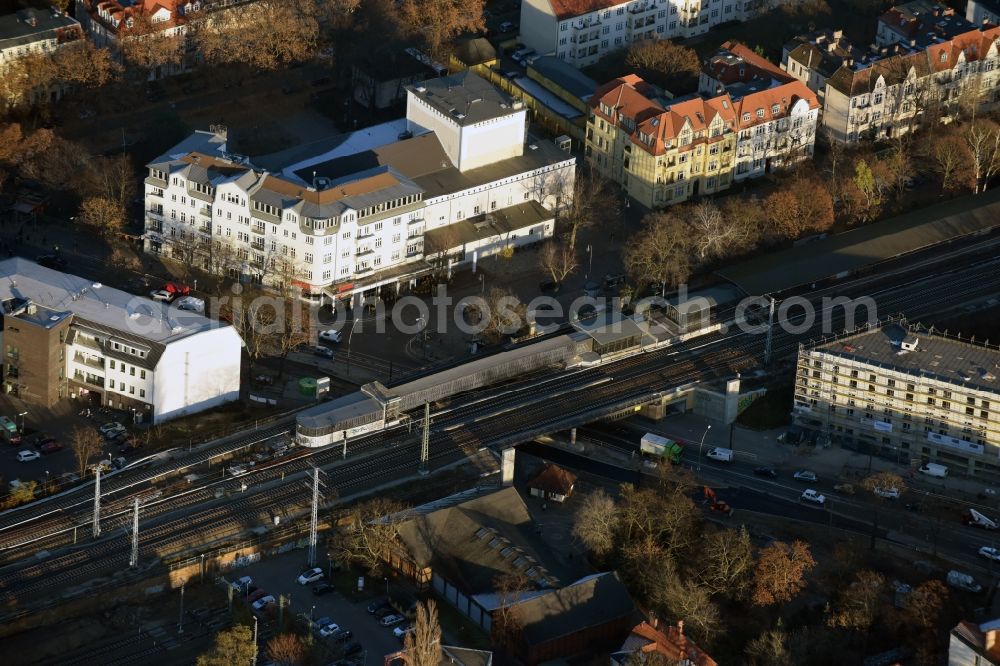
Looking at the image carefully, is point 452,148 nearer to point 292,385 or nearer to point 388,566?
point 292,385

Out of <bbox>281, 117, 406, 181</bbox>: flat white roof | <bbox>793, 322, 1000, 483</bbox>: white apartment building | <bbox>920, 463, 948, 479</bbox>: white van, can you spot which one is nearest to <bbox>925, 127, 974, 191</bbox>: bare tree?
<bbox>793, 322, 1000, 483</bbox>: white apartment building

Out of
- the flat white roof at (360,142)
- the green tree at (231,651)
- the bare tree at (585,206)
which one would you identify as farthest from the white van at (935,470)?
the green tree at (231,651)

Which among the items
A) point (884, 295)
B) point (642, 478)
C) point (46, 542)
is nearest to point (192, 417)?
point (46, 542)

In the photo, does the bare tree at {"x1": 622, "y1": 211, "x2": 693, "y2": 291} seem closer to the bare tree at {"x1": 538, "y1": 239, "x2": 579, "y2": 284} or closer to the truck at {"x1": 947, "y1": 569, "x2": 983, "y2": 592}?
the bare tree at {"x1": 538, "y1": 239, "x2": 579, "y2": 284}

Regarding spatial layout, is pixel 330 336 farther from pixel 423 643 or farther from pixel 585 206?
pixel 423 643

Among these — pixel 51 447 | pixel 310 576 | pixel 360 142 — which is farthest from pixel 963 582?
pixel 360 142

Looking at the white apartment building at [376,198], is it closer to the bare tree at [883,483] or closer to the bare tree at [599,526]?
the bare tree at [599,526]
